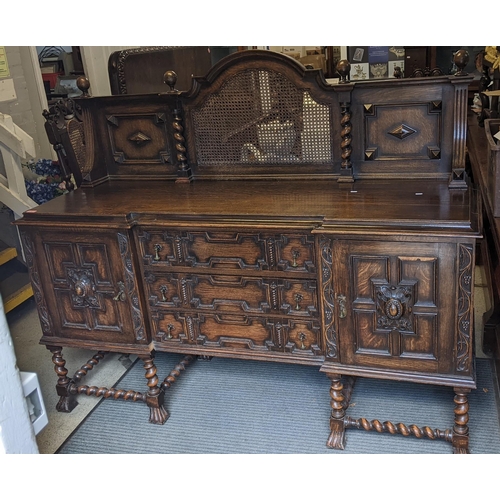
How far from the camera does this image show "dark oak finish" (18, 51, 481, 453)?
191 centimetres

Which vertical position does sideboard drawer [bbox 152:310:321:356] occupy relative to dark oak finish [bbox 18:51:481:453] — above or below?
below

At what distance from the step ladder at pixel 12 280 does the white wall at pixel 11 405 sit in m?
2.64

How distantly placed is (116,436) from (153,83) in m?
2.54

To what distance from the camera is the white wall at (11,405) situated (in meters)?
0.94

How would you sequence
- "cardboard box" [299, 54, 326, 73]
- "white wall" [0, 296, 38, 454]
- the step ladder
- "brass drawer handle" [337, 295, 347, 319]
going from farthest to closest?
"cardboard box" [299, 54, 326, 73]
the step ladder
"brass drawer handle" [337, 295, 347, 319]
"white wall" [0, 296, 38, 454]

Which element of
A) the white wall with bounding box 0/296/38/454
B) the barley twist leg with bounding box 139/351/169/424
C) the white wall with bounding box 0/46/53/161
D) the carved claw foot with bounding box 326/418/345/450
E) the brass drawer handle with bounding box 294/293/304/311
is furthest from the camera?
the white wall with bounding box 0/46/53/161

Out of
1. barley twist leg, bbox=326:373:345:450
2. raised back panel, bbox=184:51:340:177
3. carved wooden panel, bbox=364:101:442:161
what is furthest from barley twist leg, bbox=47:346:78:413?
carved wooden panel, bbox=364:101:442:161

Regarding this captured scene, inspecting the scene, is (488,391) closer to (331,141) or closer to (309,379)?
(309,379)

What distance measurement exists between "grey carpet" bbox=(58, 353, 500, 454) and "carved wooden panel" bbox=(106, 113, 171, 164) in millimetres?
1053

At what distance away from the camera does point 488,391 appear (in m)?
2.47

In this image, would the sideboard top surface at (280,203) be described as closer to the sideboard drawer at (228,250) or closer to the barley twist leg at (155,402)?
the sideboard drawer at (228,250)

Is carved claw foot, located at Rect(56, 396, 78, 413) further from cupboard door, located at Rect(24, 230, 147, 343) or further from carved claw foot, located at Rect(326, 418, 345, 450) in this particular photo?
carved claw foot, located at Rect(326, 418, 345, 450)

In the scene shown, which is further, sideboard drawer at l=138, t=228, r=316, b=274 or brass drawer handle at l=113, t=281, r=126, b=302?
brass drawer handle at l=113, t=281, r=126, b=302

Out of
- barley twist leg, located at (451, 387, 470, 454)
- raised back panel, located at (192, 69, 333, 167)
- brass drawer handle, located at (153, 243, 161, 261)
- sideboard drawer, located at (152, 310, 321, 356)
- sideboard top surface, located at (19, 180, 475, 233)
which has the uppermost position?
raised back panel, located at (192, 69, 333, 167)
